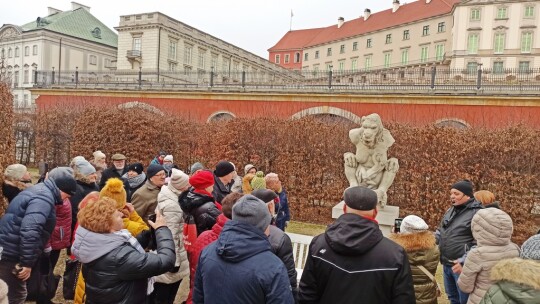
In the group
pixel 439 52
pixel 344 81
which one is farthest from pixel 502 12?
pixel 344 81

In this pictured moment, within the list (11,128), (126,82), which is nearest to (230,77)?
(126,82)

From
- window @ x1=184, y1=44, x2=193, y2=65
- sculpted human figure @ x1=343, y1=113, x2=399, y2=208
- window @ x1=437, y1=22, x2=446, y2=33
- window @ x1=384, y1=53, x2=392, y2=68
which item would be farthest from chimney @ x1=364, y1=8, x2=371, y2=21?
sculpted human figure @ x1=343, y1=113, x2=399, y2=208

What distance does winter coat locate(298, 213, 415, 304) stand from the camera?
2652 millimetres

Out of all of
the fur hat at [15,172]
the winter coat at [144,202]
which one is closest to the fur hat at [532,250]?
the winter coat at [144,202]

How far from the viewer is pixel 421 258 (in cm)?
359

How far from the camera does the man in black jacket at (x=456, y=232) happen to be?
4.82 m

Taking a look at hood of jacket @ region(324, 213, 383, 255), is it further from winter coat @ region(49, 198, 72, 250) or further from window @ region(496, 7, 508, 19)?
window @ region(496, 7, 508, 19)

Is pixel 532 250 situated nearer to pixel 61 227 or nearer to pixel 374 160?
pixel 374 160

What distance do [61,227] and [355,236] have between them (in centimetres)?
407

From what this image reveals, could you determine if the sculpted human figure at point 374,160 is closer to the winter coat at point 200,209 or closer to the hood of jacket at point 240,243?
the winter coat at point 200,209

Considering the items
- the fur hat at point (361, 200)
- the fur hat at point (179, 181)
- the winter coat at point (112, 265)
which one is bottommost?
the winter coat at point (112, 265)

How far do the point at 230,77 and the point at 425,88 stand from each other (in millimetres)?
10230

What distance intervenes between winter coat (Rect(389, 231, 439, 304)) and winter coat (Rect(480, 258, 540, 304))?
1053mm

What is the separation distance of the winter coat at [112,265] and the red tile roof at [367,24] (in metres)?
58.4
